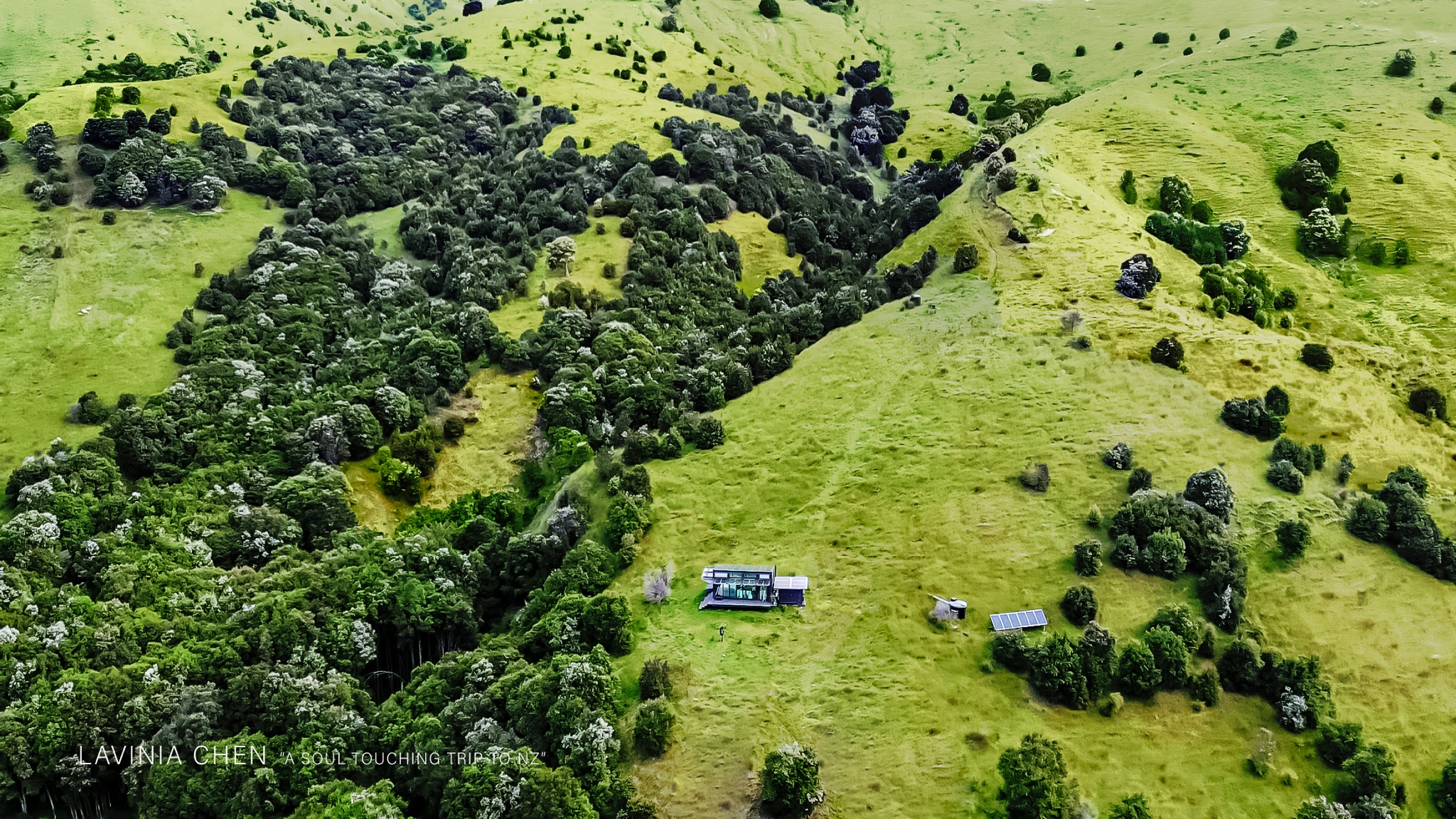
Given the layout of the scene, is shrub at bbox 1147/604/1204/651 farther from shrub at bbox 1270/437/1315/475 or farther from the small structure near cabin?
shrub at bbox 1270/437/1315/475

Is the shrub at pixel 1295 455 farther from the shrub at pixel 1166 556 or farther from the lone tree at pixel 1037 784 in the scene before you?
the lone tree at pixel 1037 784

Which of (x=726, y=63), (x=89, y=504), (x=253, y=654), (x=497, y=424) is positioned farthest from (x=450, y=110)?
(x=253, y=654)

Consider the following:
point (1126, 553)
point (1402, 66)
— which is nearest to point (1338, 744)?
point (1126, 553)

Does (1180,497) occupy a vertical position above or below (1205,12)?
below

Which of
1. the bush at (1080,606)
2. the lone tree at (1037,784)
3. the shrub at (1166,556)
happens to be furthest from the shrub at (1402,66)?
the lone tree at (1037,784)

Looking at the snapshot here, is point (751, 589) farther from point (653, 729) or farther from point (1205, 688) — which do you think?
point (1205, 688)

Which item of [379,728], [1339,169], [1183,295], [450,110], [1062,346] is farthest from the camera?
[450,110]

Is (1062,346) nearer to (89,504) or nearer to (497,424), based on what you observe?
(497,424)

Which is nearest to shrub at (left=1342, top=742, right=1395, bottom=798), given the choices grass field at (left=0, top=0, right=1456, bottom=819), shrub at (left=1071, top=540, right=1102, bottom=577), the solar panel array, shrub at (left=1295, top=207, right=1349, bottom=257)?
grass field at (left=0, top=0, right=1456, bottom=819)
